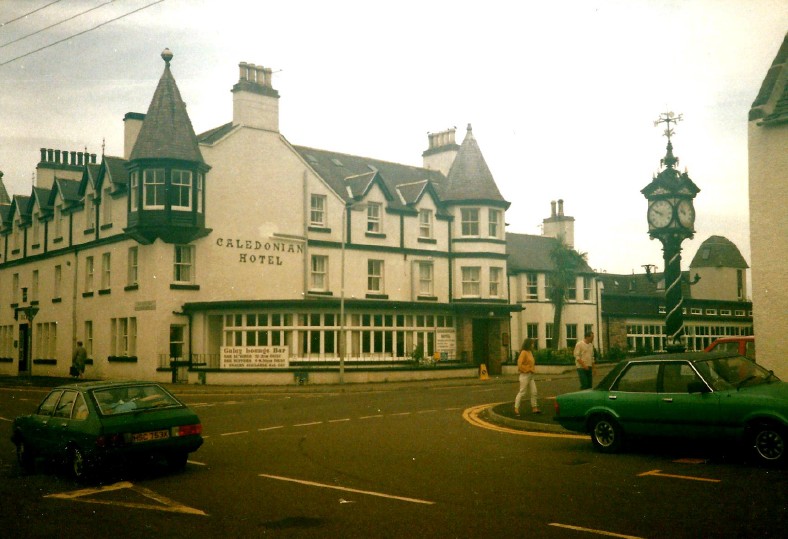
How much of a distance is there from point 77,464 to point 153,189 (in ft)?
83.6

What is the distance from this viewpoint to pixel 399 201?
44.6m

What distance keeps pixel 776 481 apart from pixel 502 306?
34229 mm

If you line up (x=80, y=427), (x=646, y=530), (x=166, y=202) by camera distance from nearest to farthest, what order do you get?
(x=646, y=530) → (x=80, y=427) → (x=166, y=202)

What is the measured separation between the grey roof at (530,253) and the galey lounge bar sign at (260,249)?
17.7 meters

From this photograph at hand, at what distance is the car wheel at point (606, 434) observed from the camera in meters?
12.4

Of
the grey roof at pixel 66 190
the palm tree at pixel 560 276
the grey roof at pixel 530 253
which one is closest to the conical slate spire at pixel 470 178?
the grey roof at pixel 530 253

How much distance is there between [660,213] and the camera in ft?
47.8

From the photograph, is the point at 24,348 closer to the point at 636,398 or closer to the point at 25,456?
the point at 25,456

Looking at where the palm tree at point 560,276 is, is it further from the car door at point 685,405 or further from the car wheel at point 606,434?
the car door at point 685,405

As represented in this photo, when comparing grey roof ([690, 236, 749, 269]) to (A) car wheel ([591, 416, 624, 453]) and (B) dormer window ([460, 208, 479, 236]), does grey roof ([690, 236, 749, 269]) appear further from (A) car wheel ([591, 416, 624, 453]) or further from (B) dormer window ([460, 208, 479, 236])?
(A) car wheel ([591, 416, 624, 453])

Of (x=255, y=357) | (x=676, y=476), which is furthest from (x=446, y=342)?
(x=676, y=476)

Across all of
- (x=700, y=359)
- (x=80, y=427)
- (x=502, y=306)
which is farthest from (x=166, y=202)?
(x=700, y=359)

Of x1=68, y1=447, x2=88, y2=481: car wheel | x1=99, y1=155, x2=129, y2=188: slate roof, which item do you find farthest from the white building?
x1=99, y1=155, x2=129, y2=188: slate roof

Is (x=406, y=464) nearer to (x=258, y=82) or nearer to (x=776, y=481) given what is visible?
(x=776, y=481)
